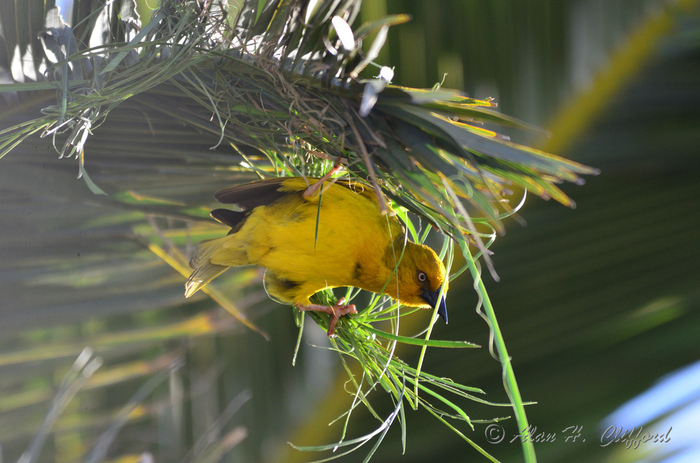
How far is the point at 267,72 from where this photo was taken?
447 millimetres

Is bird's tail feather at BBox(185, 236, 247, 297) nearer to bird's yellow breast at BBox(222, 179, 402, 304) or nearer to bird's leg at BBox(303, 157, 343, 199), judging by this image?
bird's yellow breast at BBox(222, 179, 402, 304)

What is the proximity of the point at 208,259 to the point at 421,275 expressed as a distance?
0.90 ft

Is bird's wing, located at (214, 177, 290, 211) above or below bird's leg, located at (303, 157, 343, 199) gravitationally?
below

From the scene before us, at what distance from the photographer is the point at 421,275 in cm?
53

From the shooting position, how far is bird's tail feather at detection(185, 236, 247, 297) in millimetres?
580

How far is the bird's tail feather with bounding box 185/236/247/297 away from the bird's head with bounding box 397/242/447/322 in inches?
8.2

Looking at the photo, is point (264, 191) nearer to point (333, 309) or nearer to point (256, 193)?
point (256, 193)

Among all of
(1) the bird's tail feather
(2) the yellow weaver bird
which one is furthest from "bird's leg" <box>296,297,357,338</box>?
(1) the bird's tail feather

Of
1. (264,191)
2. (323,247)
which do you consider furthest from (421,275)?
(264,191)

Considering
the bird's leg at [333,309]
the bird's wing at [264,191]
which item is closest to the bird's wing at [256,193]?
the bird's wing at [264,191]

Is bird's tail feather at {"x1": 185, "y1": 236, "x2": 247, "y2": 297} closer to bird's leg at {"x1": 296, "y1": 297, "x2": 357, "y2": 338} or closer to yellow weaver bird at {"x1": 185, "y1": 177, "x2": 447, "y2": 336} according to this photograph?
yellow weaver bird at {"x1": 185, "y1": 177, "x2": 447, "y2": 336}

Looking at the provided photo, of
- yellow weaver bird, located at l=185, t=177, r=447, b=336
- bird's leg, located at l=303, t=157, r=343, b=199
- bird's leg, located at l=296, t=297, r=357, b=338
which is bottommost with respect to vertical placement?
bird's leg, located at l=296, t=297, r=357, b=338

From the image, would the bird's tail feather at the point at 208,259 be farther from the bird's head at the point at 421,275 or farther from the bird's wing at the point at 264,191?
the bird's head at the point at 421,275

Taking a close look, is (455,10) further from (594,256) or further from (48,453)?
(48,453)
